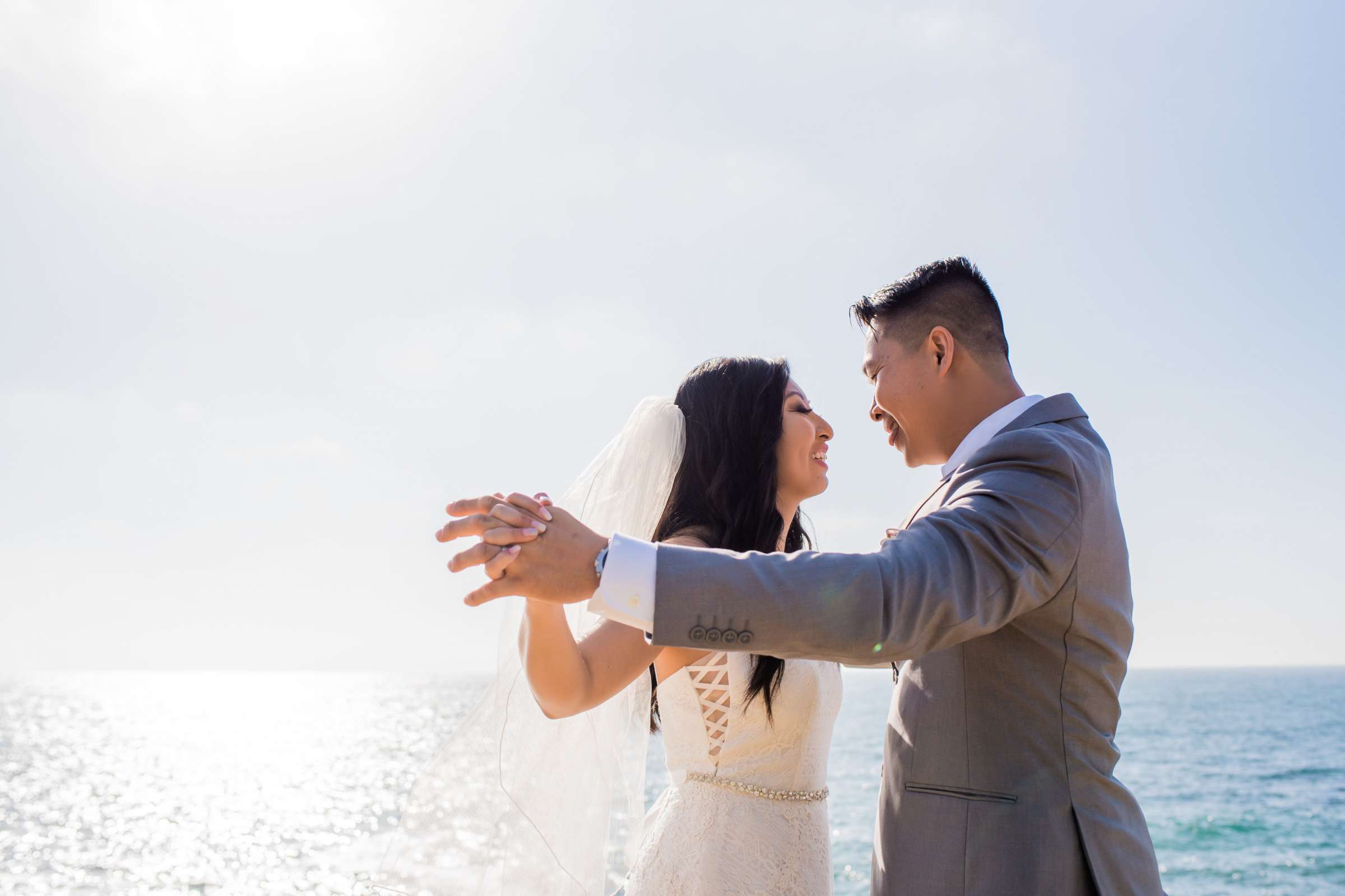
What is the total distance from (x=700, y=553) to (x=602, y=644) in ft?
4.20

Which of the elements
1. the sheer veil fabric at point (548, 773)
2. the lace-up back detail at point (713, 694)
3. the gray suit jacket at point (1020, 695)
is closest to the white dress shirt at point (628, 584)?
the gray suit jacket at point (1020, 695)

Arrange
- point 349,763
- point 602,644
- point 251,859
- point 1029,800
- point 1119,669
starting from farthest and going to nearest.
Result: point 349,763
point 251,859
point 602,644
point 1119,669
point 1029,800

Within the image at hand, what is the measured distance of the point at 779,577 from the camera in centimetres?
179

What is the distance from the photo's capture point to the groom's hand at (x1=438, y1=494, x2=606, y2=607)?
1927 millimetres

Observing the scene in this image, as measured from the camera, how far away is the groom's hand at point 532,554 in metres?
1.93

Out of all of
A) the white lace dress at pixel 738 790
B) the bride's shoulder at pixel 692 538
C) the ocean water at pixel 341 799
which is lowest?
the ocean water at pixel 341 799

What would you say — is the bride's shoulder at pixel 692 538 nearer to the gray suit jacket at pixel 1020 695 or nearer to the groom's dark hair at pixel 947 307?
the groom's dark hair at pixel 947 307

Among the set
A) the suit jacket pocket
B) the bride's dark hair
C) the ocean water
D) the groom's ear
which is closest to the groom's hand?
the suit jacket pocket

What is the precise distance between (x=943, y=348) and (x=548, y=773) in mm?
2092

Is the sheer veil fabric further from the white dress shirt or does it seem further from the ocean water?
the ocean water

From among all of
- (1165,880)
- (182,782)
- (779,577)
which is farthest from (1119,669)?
(182,782)

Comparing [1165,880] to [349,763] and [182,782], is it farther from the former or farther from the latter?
[349,763]

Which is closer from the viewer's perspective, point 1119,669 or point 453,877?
point 1119,669

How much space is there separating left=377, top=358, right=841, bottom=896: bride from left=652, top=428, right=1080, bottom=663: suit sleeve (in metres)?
1.09
